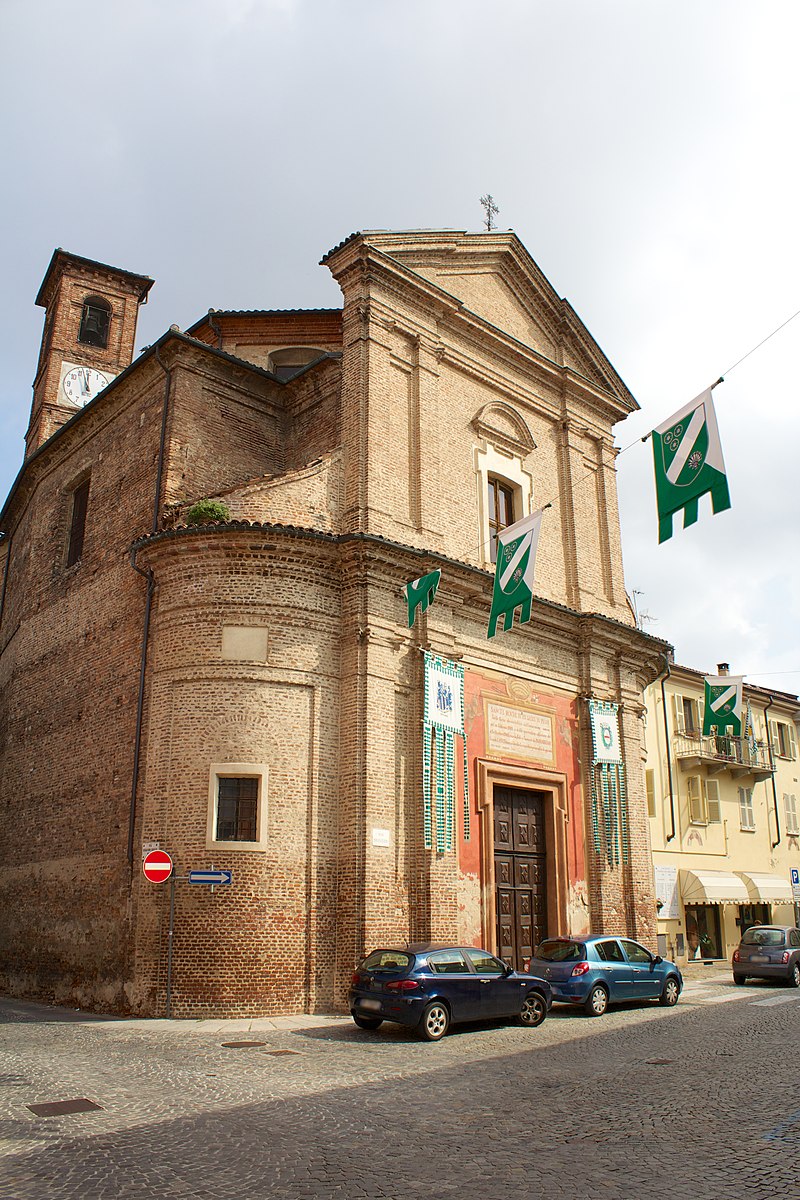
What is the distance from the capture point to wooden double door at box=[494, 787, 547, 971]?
1803 cm

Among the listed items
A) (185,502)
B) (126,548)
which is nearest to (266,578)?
(185,502)

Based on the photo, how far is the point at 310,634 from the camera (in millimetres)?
16250

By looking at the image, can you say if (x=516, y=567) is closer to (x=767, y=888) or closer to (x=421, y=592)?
(x=421, y=592)

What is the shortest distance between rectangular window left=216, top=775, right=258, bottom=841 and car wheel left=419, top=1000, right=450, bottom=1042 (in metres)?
4.15

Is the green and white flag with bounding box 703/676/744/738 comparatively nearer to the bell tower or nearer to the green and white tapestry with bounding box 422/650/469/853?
the green and white tapestry with bounding box 422/650/469/853

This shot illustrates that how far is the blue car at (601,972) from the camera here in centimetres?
1498

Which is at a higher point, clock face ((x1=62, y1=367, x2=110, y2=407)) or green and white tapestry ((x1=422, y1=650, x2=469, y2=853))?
clock face ((x1=62, y1=367, x2=110, y2=407))

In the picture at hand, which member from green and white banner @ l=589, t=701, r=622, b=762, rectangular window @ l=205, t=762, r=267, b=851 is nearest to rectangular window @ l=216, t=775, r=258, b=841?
rectangular window @ l=205, t=762, r=267, b=851

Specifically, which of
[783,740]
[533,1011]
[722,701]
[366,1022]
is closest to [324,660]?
[366,1022]

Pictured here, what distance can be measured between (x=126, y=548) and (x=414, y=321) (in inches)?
294

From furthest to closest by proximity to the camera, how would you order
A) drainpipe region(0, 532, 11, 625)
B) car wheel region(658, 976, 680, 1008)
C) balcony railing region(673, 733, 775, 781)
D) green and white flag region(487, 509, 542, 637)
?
balcony railing region(673, 733, 775, 781), drainpipe region(0, 532, 11, 625), car wheel region(658, 976, 680, 1008), green and white flag region(487, 509, 542, 637)

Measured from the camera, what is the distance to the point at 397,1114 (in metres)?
7.79

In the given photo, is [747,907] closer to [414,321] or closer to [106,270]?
[414,321]

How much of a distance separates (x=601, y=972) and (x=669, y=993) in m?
2.18
